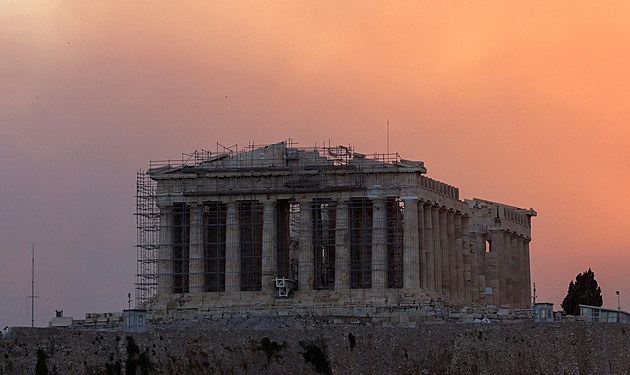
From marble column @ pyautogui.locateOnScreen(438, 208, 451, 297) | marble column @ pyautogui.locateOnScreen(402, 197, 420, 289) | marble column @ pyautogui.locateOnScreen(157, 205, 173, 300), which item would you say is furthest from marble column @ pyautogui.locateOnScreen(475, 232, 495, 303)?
marble column @ pyautogui.locateOnScreen(157, 205, 173, 300)

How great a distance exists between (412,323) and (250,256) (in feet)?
47.3

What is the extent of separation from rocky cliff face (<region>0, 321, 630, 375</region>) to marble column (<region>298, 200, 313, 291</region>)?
941cm

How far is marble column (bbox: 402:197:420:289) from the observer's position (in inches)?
4422

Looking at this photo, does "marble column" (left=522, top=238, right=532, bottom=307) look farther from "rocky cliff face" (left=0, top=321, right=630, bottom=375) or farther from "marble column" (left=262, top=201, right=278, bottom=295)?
"rocky cliff face" (left=0, top=321, right=630, bottom=375)

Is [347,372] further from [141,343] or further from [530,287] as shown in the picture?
[530,287]

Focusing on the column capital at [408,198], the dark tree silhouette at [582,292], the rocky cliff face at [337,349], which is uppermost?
the column capital at [408,198]

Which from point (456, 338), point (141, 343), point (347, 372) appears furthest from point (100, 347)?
point (456, 338)

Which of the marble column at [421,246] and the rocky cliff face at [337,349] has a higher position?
the marble column at [421,246]

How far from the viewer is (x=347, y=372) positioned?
9406 centimetres

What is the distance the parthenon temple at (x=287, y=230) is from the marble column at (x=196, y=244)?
6 cm

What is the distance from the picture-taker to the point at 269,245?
377 ft

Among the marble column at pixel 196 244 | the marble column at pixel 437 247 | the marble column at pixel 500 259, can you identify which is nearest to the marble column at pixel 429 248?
the marble column at pixel 437 247

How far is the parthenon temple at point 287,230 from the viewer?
371 ft

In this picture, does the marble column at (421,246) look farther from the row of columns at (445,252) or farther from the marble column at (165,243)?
the marble column at (165,243)
